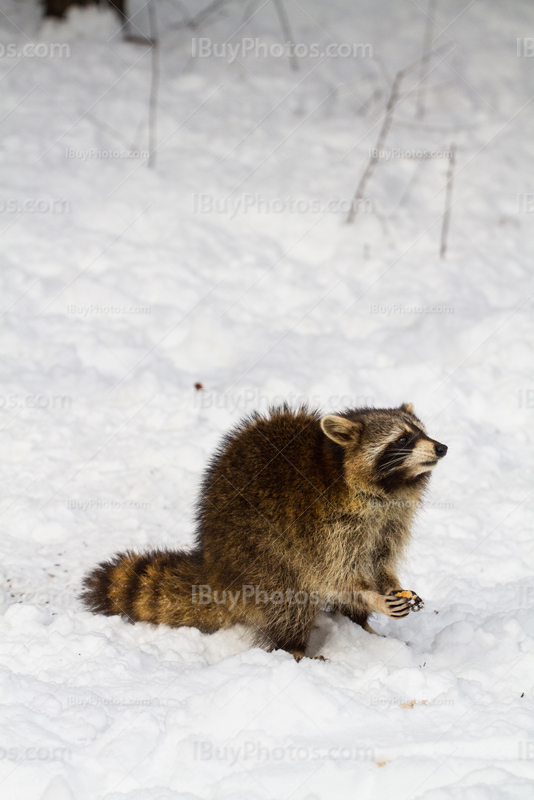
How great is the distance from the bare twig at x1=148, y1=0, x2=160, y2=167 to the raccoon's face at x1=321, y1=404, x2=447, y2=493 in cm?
508

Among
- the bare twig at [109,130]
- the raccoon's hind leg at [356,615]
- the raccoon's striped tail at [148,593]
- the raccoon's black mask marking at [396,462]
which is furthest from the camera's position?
the bare twig at [109,130]

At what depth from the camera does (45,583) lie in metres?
4.21

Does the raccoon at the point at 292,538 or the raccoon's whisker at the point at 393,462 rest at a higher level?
the raccoon's whisker at the point at 393,462

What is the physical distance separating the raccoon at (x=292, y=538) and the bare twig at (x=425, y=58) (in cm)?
629

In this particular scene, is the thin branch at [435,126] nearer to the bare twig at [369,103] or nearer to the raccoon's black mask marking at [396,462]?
the bare twig at [369,103]

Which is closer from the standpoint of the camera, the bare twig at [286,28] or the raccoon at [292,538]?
the raccoon at [292,538]

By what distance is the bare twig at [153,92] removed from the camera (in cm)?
802

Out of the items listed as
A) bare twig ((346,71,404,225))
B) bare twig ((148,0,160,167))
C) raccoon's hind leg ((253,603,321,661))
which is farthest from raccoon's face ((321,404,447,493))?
bare twig ((148,0,160,167))

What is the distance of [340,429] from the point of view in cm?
377

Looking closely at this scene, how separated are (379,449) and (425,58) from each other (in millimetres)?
7274

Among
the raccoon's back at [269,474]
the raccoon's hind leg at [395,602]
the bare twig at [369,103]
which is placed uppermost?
the bare twig at [369,103]

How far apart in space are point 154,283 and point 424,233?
282 cm

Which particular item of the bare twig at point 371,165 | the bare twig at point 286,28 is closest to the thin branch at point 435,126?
the bare twig at point 371,165

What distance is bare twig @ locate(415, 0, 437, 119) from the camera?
901cm
